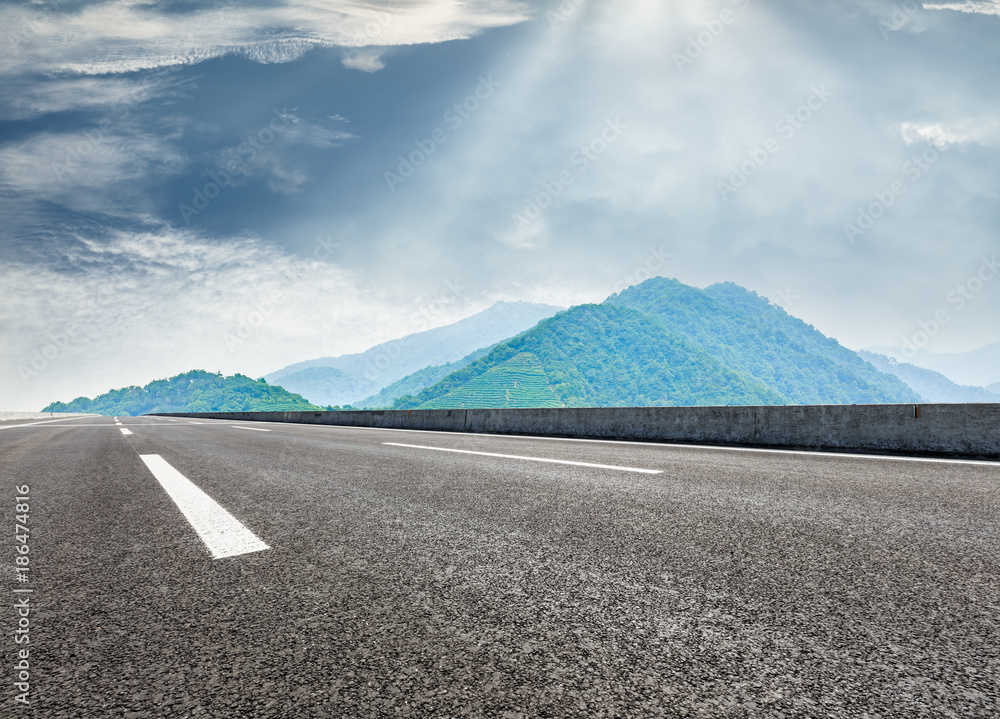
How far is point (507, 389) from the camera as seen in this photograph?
484ft

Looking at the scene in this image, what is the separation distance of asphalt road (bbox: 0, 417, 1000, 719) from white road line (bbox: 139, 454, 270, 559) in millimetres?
44

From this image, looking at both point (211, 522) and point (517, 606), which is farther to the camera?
point (211, 522)

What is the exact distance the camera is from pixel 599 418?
39.3ft

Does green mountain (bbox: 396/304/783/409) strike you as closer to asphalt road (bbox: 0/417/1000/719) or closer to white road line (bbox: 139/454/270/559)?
white road line (bbox: 139/454/270/559)

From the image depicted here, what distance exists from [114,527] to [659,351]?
19251cm

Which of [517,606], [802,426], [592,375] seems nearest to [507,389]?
[592,375]

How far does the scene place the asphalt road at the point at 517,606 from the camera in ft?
4.42

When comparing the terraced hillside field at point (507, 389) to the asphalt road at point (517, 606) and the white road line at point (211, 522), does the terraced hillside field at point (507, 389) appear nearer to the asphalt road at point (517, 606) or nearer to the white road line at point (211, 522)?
the white road line at point (211, 522)

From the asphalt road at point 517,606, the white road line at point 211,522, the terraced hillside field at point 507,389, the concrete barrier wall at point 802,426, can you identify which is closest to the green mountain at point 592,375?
the terraced hillside field at point 507,389

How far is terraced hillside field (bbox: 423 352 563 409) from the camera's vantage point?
14200 cm

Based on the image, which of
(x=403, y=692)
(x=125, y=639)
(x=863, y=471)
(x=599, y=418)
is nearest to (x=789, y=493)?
(x=863, y=471)

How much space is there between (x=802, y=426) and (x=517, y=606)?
28.2 feet

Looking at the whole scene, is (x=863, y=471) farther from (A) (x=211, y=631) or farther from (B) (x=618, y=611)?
(A) (x=211, y=631)

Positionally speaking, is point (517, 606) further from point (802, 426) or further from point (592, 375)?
point (592, 375)
